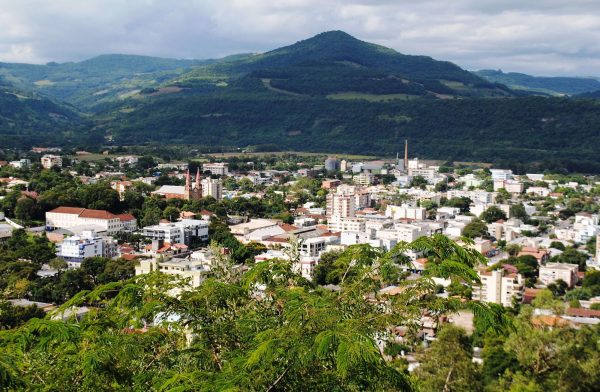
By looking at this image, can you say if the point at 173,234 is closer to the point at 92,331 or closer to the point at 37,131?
the point at 92,331

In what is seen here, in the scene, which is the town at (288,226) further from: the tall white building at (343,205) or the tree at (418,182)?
the tree at (418,182)

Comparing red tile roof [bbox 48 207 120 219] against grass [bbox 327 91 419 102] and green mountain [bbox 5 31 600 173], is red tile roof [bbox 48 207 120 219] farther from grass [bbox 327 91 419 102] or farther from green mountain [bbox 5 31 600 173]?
grass [bbox 327 91 419 102]

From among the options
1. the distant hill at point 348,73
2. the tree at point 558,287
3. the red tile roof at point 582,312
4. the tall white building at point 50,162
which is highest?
the distant hill at point 348,73

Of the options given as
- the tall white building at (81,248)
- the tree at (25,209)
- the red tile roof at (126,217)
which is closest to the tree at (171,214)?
the red tile roof at (126,217)

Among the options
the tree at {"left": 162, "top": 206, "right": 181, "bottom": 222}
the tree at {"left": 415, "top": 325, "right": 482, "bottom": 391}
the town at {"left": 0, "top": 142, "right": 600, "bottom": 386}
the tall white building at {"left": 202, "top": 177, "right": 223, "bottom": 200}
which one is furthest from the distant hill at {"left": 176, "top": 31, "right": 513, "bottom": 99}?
the tree at {"left": 415, "top": 325, "right": 482, "bottom": 391}

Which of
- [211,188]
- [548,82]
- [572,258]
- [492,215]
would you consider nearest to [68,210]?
[211,188]

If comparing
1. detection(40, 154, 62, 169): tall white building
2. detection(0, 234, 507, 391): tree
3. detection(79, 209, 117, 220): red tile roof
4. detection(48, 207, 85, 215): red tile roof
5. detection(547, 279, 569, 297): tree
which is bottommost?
detection(547, 279, 569, 297): tree
